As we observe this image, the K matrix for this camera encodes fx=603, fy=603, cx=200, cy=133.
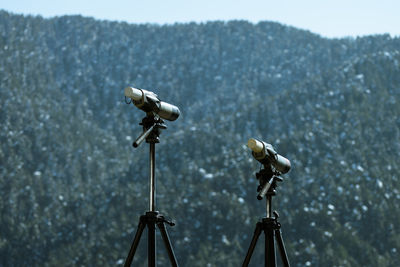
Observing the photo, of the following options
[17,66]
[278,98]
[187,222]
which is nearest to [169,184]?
[187,222]

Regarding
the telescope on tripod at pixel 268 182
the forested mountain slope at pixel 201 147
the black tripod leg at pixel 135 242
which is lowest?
the black tripod leg at pixel 135 242

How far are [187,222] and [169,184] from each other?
1.93m

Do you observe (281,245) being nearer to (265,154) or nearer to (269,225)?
(269,225)

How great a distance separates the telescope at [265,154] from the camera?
4492 millimetres

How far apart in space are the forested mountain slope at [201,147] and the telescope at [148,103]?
37.2ft

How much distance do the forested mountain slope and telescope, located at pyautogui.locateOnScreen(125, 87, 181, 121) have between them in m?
11.3

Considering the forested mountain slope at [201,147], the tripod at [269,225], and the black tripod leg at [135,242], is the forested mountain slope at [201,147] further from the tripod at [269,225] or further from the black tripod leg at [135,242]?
the black tripod leg at [135,242]

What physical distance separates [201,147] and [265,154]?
15642 millimetres

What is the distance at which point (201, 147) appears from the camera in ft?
66.3

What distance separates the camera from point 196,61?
99.9 ft

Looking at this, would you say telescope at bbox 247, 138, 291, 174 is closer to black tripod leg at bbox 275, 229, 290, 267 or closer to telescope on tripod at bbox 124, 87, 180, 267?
black tripod leg at bbox 275, 229, 290, 267

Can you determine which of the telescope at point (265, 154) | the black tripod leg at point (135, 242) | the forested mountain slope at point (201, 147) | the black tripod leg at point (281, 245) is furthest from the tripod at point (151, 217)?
the forested mountain slope at point (201, 147)

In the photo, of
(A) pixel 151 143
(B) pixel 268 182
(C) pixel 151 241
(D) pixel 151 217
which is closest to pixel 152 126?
(A) pixel 151 143

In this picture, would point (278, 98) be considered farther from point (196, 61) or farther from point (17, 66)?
point (17, 66)
